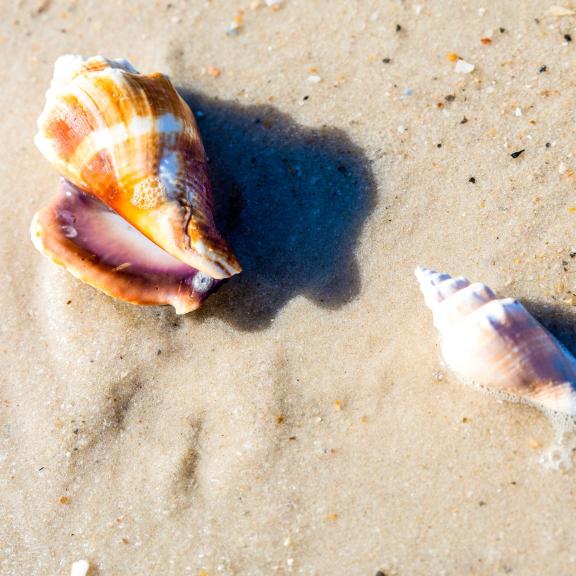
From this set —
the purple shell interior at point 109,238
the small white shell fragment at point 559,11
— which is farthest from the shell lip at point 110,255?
the small white shell fragment at point 559,11

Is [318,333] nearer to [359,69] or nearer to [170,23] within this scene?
[359,69]

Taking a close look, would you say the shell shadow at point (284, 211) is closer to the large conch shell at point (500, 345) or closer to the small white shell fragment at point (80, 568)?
the large conch shell at point (500, 345)

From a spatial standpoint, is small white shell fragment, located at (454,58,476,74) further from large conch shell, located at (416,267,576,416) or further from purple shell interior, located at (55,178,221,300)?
purple shell interior, located at (55,178,221,300)

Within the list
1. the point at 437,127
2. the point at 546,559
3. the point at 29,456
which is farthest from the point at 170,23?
the point at 546,559

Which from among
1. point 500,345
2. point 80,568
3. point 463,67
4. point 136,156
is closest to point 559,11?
point 463,67

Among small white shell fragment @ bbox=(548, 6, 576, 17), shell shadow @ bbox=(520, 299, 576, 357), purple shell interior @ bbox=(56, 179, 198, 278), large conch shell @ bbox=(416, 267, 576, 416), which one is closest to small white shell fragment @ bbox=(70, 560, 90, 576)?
purple shell interior @ bbox=(56, 179, 198, 278)
